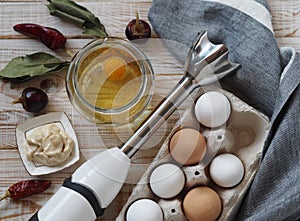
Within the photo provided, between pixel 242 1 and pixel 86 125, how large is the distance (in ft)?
1.43

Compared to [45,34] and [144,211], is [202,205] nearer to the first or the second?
[144,211]

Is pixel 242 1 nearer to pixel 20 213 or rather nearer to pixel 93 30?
pixel 93 30

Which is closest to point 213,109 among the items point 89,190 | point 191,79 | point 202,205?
point 191,79

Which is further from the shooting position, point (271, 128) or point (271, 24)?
point (271, 24)

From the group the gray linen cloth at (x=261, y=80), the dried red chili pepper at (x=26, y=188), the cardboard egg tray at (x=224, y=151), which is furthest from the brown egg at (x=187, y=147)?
the dried red chili pepper at (x=26, y=188)

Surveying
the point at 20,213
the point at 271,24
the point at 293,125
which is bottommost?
the point at 20,213

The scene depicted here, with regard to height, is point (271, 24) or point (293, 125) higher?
point (271, 24)

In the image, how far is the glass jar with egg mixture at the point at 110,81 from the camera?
1.32 m

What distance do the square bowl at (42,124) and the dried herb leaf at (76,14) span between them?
21 centimetres

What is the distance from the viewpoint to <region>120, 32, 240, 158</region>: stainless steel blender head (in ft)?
4.28

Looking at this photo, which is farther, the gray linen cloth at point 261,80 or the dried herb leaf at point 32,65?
the dried herb leaf at point 32,65

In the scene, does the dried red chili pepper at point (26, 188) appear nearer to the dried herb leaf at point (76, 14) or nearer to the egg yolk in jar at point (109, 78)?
the egg yolk in jar at point (109, 78)

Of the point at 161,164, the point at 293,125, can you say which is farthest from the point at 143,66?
the point at 293,125

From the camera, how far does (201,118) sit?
1.30 metres
